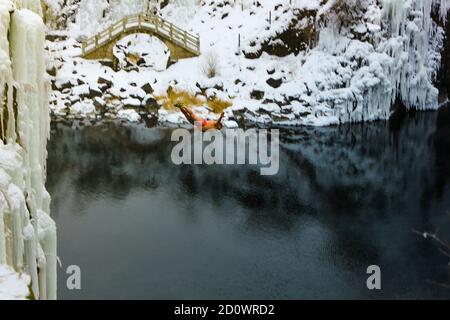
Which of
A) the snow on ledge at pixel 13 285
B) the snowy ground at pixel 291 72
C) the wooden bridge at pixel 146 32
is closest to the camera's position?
the snow on ledge at pixel 13 285

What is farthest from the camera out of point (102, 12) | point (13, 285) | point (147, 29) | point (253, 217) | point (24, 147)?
point (102, 12)

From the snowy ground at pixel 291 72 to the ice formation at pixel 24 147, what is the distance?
2831cm

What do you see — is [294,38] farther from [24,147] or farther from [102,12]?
[24,147]

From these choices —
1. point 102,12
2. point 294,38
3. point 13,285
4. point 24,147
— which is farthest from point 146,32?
point 13,285

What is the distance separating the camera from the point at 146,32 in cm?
4216

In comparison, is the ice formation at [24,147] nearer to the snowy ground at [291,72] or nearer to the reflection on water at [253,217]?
the reflection on water at [253,217]

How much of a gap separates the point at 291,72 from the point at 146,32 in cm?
1073

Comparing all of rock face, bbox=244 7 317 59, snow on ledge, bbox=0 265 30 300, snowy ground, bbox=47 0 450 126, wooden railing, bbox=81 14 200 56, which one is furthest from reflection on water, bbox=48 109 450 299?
snow on ledge, bbox=0 265 30 300

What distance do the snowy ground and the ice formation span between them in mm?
28310

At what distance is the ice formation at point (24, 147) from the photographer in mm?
8117

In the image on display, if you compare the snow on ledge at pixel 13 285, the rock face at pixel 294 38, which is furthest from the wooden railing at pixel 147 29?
the snow on ledge at pixel 13 285

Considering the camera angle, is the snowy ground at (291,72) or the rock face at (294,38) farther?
the rock face at (294,38)

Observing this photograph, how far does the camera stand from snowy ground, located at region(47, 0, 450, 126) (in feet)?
124
